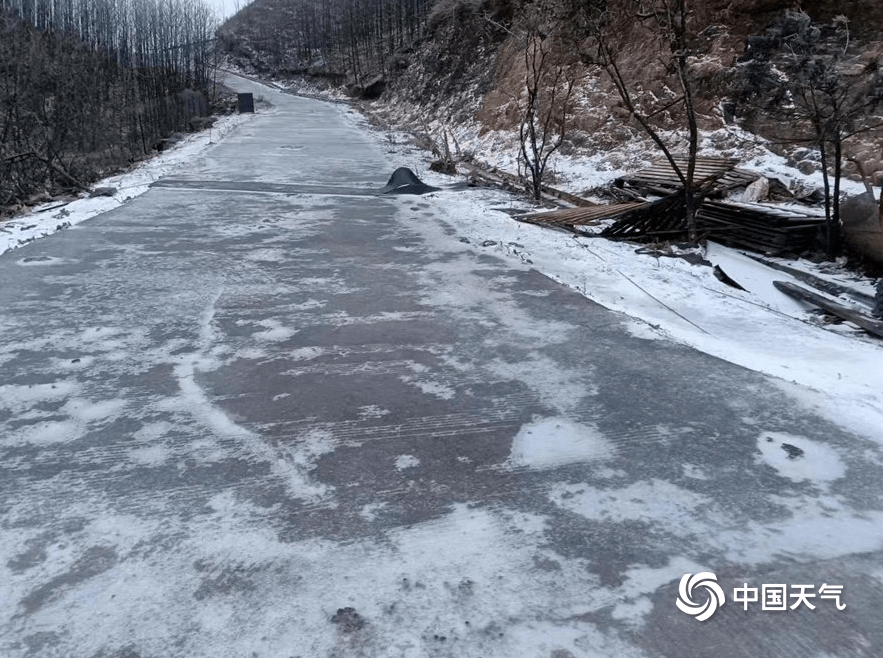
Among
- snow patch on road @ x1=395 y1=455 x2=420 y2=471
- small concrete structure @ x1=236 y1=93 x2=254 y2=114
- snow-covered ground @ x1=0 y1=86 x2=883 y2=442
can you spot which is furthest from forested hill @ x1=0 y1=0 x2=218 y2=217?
snow patch on road @ x1=395 y1=455 x2=420 y2=471

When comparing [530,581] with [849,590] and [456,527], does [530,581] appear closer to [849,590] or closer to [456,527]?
[456,527]

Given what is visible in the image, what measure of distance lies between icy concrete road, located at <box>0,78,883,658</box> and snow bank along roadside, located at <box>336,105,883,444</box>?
0.23 metres

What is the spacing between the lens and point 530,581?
8.09 ft

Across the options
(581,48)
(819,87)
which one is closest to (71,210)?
(819,87)

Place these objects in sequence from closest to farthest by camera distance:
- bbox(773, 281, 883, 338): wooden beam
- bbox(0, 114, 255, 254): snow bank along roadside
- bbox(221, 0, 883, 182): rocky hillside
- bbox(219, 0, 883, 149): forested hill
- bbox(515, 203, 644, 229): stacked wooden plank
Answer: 1. bbox(773, 281, 883, 338): wooden beam
2. bbox(0, 114, 255, 254): snow bank along roadside
3. bbox(515, 203, 644, 229): stacked wooden plank
4. bbox(221, 0, 883, 182): rocky hillside
5. bbox(219, 0, 883, 149): forested hill

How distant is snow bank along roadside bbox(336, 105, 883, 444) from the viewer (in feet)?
13.2

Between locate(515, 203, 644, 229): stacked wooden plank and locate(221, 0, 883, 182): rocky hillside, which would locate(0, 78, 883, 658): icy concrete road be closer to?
locate(515, 203, 644, 229): stacked wooden plank

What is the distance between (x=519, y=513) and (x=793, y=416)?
1.73 metres

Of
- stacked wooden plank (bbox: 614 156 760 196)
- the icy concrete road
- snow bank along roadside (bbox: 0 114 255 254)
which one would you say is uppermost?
stacked wooden plank (bbox: 614 156 760 196)

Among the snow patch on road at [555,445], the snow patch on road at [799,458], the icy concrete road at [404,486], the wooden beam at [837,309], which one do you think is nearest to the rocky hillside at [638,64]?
the wooden beam at [837,309]

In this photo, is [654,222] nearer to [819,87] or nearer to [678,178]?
[819,87]

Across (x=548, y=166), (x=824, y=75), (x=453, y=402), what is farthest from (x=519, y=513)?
(x=548, y=166)

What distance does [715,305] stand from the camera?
218 inches

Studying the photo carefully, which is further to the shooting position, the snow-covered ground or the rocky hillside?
the rocky hillside
